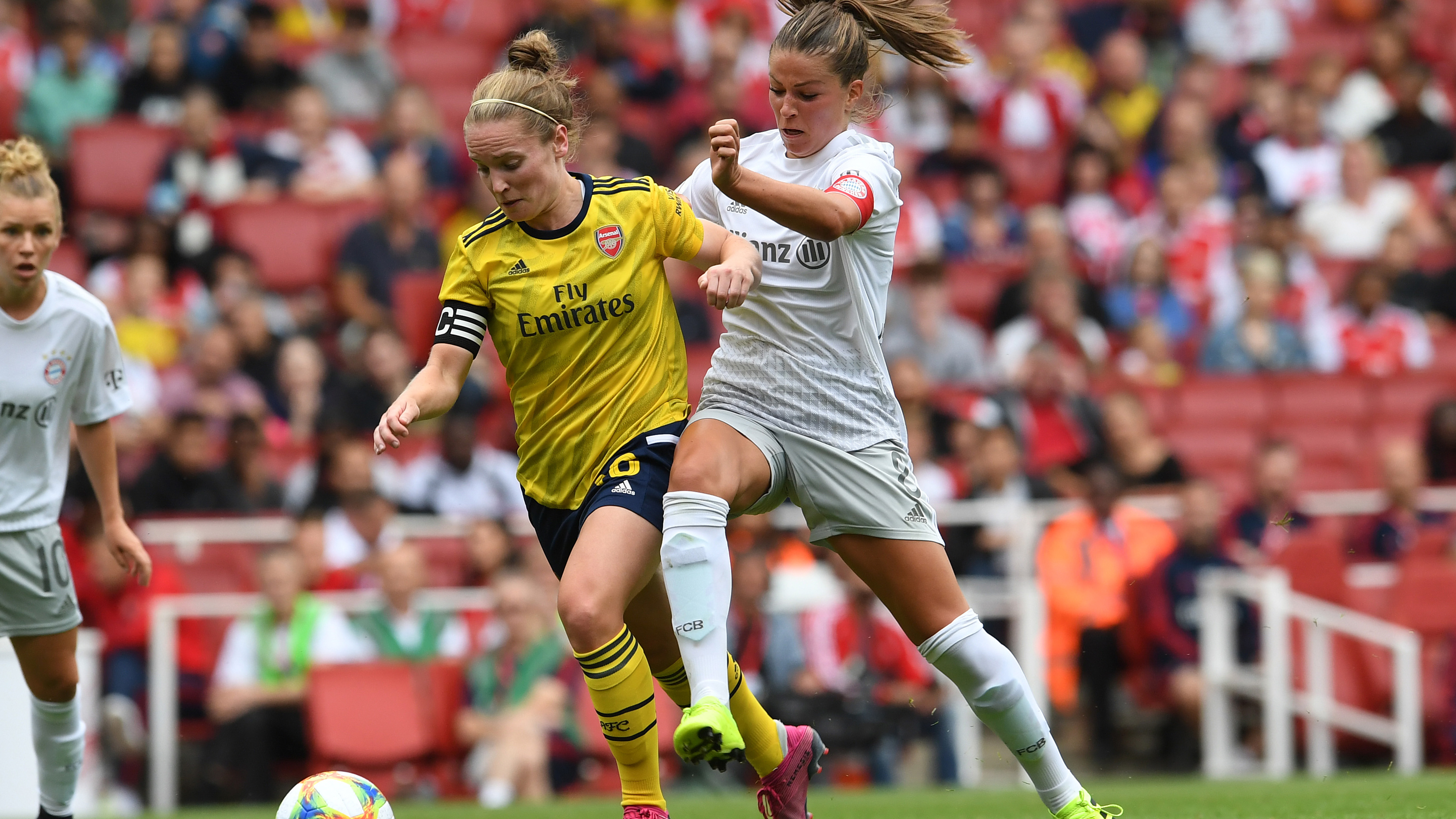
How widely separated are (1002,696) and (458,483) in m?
5.94

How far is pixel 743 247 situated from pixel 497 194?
70cm

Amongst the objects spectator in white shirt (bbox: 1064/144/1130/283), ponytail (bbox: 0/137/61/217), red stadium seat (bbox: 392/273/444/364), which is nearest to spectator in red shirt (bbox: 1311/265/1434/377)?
spectator in white shirt (bbox: 1064/144/1130/283)

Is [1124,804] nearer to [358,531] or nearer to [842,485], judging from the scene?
[842,485]

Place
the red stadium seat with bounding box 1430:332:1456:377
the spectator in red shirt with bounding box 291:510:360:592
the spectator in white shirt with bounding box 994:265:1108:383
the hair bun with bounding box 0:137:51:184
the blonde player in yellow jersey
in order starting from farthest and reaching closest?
1. the red stadium seat with bounding box 1430:332:1456:377
2. the spectator in white shirt with bounding box 994:265:1108:383
3. the spectator in red shirt with bounding box 291:510:360:592
4. the hair bun with bounding box 0:137:51:184
5. the blonde player in yellow jersey

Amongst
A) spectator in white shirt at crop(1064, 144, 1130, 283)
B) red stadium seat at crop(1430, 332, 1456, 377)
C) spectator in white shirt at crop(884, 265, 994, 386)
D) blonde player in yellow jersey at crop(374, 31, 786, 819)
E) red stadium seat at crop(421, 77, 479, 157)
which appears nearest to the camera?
blonde player in yellow jersey at crop(374, 31, 786, 819)

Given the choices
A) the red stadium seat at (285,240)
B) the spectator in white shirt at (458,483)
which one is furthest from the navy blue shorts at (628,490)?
the red stadium seat at (285,240)

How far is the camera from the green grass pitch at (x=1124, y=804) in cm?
624

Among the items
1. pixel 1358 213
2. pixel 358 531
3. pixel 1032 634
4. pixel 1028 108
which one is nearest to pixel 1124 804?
pixel 1032 634

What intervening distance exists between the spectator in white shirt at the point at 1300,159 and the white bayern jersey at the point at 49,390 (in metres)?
10.6

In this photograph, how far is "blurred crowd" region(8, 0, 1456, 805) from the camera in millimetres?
9219

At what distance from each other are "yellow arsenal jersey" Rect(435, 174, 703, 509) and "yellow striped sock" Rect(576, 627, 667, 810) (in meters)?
0.48

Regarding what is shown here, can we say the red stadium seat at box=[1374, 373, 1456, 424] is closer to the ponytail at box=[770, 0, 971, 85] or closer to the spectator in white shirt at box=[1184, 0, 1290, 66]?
the spectator in white shirt at box=[1184, 0, 1290, 66]

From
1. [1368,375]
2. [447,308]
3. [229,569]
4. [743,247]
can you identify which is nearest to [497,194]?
[447,308]

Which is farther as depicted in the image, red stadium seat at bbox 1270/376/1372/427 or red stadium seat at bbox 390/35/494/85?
red stadium seat at bbox 390/35/494/85
